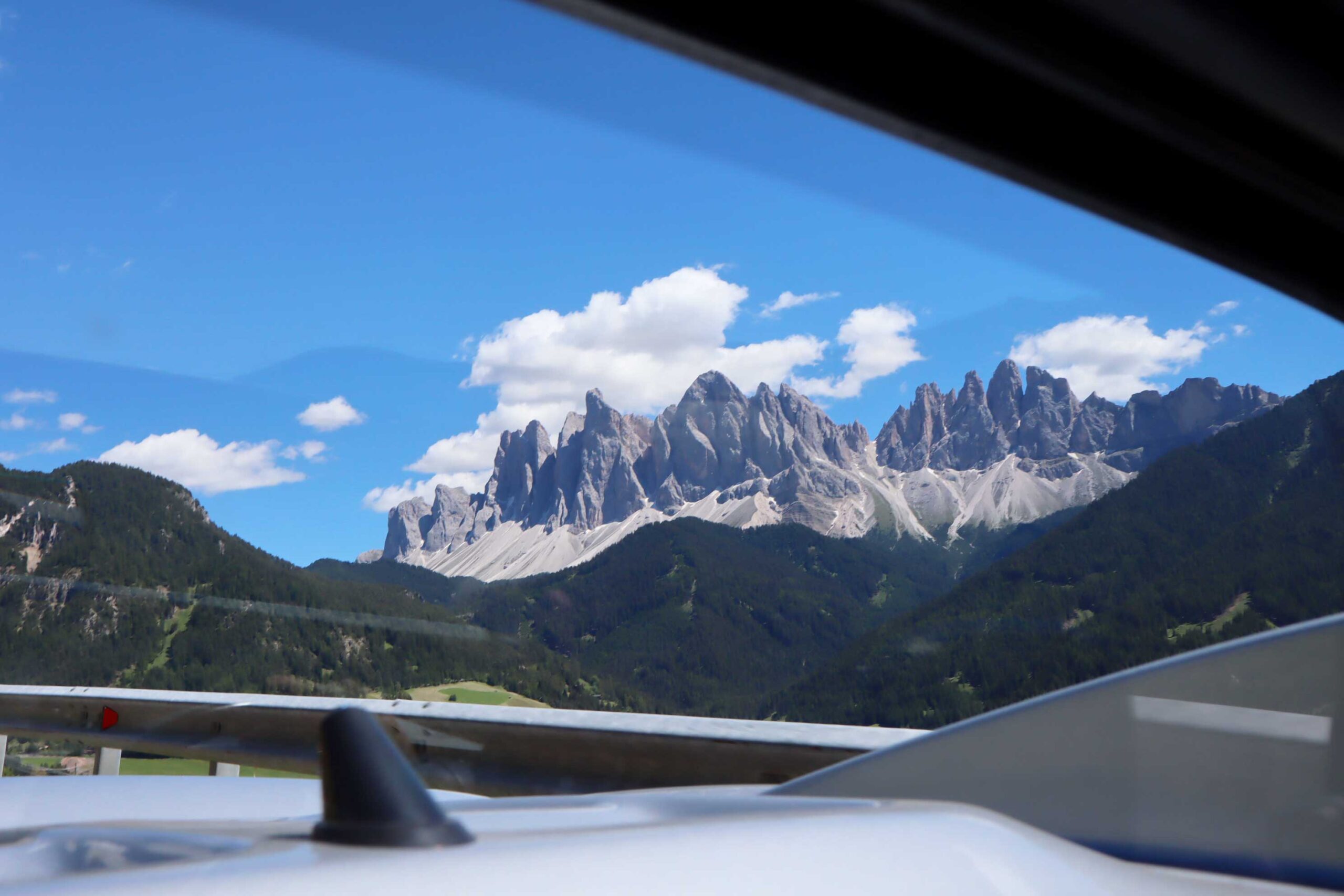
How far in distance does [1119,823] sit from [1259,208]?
1.20 meters

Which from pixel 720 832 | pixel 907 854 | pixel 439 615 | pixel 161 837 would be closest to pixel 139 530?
pixel 439 615

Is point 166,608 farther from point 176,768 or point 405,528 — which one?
point 405,528

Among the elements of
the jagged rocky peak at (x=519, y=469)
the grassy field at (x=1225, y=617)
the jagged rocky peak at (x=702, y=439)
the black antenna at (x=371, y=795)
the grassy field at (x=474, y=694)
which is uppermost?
the jagged rocky peak at (x=702, y=439)

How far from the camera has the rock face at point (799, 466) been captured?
4.01m

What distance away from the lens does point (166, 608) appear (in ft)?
8.23

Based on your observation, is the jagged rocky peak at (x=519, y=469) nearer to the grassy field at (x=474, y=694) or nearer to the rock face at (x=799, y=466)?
the rock face at (x=799, y=466)

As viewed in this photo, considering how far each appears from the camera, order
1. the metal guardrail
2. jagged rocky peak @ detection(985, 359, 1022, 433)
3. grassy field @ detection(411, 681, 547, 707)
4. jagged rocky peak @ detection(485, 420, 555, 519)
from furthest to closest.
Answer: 1. jagged rocky peak @ detection(985, 359, 1022, 433)
2. jagged rocky peak @ detection(485, 420, 555, 519)
3. grassy field @ detection(411, 681, 547, 707)
4. the metal guardrail

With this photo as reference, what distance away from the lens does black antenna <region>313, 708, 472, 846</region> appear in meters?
0.96

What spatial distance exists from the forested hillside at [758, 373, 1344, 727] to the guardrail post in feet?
7.02

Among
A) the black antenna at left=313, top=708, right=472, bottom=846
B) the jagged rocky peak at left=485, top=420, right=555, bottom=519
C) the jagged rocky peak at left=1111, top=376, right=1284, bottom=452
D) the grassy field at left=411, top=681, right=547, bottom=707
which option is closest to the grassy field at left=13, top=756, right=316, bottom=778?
the grassy field at left=411, top=681, right=547, bottom=707

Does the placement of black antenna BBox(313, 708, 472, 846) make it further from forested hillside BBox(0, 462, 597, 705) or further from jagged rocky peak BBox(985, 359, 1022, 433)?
jagged rocky peak BBox(985, 359, 1022, 433)

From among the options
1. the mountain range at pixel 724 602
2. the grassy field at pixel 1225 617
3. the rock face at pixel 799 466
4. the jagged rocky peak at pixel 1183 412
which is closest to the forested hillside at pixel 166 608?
the mountain range at pixel 724 602

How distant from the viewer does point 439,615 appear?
310 cm

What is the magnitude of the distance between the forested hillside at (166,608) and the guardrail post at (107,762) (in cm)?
18
